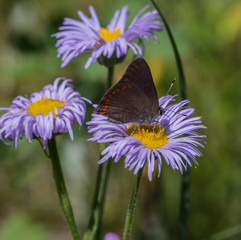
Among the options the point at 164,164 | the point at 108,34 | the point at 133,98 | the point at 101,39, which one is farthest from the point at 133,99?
the point at 164,164

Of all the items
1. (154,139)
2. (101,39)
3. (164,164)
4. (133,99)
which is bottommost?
(164,164)

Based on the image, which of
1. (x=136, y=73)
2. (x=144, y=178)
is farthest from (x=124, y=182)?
(x=136, y=73)

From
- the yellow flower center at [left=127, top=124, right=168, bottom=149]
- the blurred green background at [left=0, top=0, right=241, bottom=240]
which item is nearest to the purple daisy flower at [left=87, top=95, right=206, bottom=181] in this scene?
the yellow flower center at [left=127, top=124, right=168, bottom=149]

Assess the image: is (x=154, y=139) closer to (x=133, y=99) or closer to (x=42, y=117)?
(x=133, y=99)

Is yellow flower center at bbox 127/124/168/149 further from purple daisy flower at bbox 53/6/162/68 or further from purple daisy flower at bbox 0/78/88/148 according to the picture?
purple daisy flower at bbox 53/6/162/68

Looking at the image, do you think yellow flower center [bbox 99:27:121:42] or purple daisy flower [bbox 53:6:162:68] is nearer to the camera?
purple daisy flower [bbox 53:6:162:68]

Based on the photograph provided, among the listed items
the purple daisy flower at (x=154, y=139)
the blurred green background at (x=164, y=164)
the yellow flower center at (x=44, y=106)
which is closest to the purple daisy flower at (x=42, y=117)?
the yellow flower center at (x=44, y=106)

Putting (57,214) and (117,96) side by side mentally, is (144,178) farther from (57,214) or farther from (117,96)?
(117,96)
